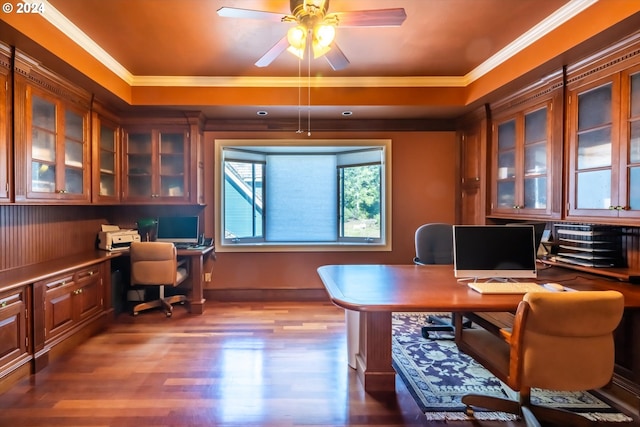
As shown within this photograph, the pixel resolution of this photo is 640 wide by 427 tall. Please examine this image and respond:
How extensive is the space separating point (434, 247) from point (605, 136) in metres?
1.71

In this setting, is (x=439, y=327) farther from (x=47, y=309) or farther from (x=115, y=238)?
(x=115, y=238)

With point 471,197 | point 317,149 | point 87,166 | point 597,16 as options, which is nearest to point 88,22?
point 87,166

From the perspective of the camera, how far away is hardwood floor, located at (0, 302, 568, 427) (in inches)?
82.7

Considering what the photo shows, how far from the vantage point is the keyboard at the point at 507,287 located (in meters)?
2.05

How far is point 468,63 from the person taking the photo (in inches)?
136

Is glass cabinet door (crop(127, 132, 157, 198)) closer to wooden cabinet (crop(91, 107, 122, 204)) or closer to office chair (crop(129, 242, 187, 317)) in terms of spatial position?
wooden cabinet (crop(91, 107, 122, 204))

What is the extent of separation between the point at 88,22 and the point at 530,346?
12.1 ft

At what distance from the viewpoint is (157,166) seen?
4148 mm

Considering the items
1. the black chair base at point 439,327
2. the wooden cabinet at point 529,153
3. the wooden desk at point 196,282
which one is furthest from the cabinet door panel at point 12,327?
the wooden cabinet at point 529,153

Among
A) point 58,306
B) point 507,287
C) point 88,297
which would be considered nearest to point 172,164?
point 88,297

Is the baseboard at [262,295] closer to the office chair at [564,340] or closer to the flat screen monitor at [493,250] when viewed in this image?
the flat screen monitor at [493,250]

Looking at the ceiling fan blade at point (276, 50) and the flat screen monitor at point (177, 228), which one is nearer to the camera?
the ceiling fan blade at point (276, 50)

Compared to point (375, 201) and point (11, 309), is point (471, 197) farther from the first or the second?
point (11, 309)

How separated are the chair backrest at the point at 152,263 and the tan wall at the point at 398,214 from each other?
31.3 inches
